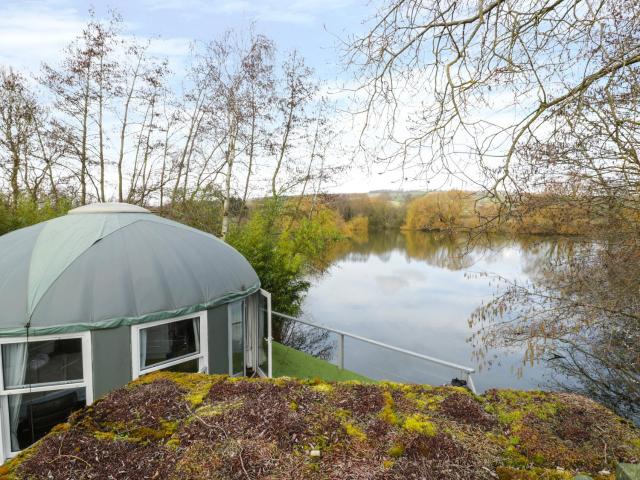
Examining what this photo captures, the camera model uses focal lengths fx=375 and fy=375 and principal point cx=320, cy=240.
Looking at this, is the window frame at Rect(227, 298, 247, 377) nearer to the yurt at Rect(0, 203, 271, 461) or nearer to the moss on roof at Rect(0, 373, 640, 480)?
the yurt at Rect(0, 203, 271, 461)

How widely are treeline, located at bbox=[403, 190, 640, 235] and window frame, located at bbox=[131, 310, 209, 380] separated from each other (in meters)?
3.41

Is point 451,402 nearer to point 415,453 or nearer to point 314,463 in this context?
point 415,453

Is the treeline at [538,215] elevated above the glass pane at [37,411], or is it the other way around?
the treeline at [538,215]

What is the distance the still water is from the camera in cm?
666

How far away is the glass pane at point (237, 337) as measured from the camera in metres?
6.16

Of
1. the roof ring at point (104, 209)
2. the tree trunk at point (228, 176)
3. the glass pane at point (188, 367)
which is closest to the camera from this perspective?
the glass pane at point (188, 367)

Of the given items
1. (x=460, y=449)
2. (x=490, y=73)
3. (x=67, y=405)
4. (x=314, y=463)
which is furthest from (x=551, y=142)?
(x=67, y=405)

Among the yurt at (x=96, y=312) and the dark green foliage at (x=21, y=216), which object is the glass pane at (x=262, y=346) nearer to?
the yurt at (x=96, y=312)

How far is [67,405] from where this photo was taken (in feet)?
15.5

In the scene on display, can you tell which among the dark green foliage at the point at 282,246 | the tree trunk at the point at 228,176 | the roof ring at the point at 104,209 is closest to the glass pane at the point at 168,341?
the roof ring at the point at 104,209

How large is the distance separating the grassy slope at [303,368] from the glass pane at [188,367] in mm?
2440

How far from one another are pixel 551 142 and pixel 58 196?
51.7 ft

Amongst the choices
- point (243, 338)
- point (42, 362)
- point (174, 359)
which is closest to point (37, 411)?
point (42, 362)

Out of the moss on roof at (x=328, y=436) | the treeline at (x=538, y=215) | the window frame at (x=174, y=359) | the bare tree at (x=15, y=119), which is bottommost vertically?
the window frame at (x=174, y=359)
